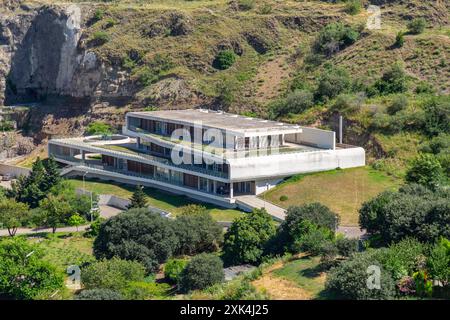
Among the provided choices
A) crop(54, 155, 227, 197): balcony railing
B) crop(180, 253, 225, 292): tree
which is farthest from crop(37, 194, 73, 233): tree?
crop(180, 253, 225, 292): tree

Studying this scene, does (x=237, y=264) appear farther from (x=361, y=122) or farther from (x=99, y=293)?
(x=361, y=122)

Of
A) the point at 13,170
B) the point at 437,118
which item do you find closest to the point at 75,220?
the point at 13,170

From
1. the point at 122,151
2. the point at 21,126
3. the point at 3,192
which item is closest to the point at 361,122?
the point at 122,151

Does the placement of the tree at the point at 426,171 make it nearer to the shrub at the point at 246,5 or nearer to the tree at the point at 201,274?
the tree at the point at 201,274

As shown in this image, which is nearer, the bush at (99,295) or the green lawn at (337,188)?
the bush at (99,295)

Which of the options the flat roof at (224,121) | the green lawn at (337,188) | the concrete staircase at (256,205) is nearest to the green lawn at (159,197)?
the concrete staircase at (256,205)

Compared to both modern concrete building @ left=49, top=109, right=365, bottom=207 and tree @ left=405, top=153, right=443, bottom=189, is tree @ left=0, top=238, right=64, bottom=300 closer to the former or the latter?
modern concrete building @ left=49, top=109, right=365, bottom=207
